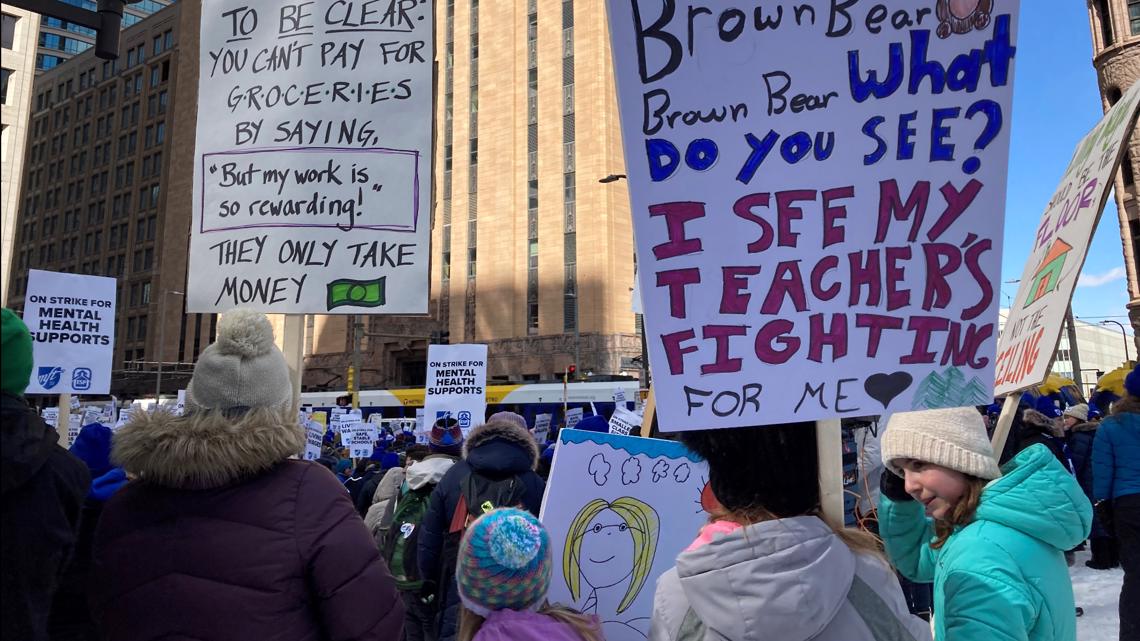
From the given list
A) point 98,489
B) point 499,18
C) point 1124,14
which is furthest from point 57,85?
point 98,489

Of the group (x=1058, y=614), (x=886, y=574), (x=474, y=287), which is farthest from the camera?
(x=474, y=287)

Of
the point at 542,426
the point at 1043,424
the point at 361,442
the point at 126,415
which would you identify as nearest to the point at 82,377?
the point at 361,442

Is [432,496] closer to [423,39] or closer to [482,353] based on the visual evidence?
[423,39]

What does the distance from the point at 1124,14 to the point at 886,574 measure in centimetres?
3548

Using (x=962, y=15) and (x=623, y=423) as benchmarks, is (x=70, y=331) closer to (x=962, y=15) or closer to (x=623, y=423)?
(x=623, y=423)

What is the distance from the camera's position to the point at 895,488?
2641 mm

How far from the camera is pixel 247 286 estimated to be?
3.49m

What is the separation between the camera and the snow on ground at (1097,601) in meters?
6.05

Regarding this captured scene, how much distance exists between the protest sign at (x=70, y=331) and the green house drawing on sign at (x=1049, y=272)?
6.73 metres

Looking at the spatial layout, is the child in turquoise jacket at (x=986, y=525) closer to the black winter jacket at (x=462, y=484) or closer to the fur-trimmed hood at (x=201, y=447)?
the fur-trimmed hood at (x=201, y=447)

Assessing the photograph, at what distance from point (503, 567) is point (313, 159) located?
86.4 inches

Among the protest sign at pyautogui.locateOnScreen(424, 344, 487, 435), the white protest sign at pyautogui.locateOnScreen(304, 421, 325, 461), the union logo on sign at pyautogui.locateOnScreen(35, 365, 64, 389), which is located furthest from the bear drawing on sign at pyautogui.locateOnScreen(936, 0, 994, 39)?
the white protest sign at pyautogui.locateOnScreen(304, 421, 325, 461)

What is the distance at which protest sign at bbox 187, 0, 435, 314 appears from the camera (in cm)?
351

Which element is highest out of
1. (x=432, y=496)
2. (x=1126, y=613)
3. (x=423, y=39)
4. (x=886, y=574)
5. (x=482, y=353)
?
(x=423, y=39)
